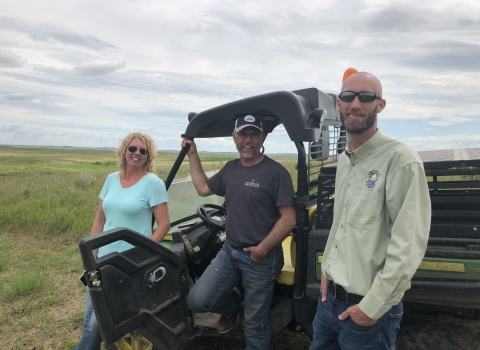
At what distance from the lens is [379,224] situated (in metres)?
1.75

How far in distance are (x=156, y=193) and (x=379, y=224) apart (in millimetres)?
1723

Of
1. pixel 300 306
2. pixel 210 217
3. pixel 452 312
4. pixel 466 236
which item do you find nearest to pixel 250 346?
pixel 300 306

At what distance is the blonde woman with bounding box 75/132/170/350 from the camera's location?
285cm

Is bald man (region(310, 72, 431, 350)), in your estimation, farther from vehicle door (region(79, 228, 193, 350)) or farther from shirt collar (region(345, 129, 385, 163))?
vehicle door (region(79, 228, 193, 350))

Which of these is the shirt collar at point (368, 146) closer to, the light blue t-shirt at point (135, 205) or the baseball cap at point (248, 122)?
the baseball cap at point (248, 122)

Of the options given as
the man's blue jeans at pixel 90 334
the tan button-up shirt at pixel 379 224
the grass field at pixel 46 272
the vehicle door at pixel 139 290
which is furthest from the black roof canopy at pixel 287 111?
the man's blue jeans at pixel 90 334

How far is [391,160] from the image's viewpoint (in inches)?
67.7

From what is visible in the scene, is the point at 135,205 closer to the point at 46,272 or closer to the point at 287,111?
the point at 287,111

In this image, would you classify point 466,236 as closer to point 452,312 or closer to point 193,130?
point 452,312

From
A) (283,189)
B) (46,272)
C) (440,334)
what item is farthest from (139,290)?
(46,272)

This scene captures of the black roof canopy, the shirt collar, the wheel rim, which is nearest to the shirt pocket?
the shirt collar

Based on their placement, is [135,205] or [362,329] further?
[135,205]

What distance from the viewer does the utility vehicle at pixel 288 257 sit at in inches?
86.7

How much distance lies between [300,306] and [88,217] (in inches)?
260
